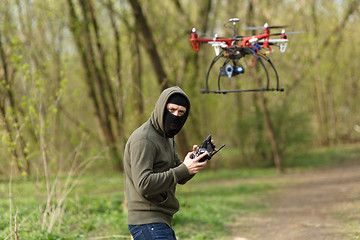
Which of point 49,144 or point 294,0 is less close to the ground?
point 294,0

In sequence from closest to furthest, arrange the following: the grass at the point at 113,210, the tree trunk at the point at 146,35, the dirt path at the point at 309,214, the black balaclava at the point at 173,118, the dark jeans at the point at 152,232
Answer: the dark jeans at the point at 152,232 < the black balaclava at the point at 173,118 < the grass at the point at 113,210 < the dirt path at the point at 309,214 < the tree trunk at the point at 146,35

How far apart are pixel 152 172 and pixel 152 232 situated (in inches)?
18.7

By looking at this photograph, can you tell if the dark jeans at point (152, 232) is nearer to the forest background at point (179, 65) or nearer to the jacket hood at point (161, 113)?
the jacket hood at point (161, 113)

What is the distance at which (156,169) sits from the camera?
3252 mm

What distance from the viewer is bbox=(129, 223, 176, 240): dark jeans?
10.5 feet

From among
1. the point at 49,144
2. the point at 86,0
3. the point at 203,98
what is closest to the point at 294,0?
the point at 203,98

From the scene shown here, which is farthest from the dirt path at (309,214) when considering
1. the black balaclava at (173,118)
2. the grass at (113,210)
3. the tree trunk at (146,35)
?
the tree trunk at (146,35)

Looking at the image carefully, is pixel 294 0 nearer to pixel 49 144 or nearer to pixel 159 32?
pixel 159 32

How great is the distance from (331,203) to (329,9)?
1608 cm

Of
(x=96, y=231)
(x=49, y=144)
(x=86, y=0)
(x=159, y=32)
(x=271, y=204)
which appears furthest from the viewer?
(x=159, y=32)

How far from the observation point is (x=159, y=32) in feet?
55.5

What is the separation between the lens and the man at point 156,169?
309 cm

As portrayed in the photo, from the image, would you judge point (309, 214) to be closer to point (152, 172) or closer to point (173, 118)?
point (173, 118)

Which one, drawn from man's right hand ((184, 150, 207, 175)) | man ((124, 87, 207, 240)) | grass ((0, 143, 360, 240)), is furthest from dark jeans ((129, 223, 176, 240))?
grass ((0, 143, 360, 240))
